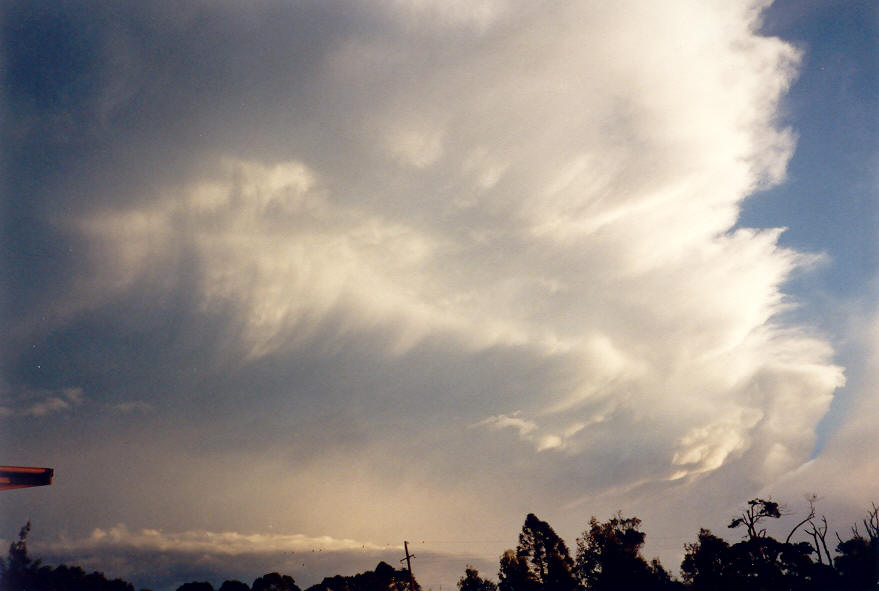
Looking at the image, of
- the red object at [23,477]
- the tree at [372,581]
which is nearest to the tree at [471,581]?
the tree at [372,581]

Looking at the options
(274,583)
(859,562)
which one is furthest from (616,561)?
(274,583)

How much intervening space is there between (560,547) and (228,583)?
222 ft

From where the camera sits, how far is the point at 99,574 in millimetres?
84062

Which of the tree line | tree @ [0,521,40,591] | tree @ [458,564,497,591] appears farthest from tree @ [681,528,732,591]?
tree @ [0,521,40,591]

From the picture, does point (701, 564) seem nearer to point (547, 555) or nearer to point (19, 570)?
point (547, 555)

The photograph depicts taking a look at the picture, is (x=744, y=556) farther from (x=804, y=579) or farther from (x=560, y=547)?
(x=560, y=547)

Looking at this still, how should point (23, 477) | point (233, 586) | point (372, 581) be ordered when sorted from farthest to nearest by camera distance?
point (372, 581) → point (233, 586) → point (23, 477)

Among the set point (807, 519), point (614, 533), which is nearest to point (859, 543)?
point (807, 519)

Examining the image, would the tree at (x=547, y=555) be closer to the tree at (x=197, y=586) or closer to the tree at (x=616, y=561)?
the tree at (x=616, y=561)

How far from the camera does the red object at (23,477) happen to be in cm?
1077

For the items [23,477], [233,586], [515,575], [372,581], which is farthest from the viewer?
[372,581]

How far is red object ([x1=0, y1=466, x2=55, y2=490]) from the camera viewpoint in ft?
35.4

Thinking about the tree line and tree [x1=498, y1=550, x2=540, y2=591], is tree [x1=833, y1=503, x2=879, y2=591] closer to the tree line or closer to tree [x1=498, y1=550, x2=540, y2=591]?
the tree line

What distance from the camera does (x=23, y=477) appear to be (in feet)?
36.0
